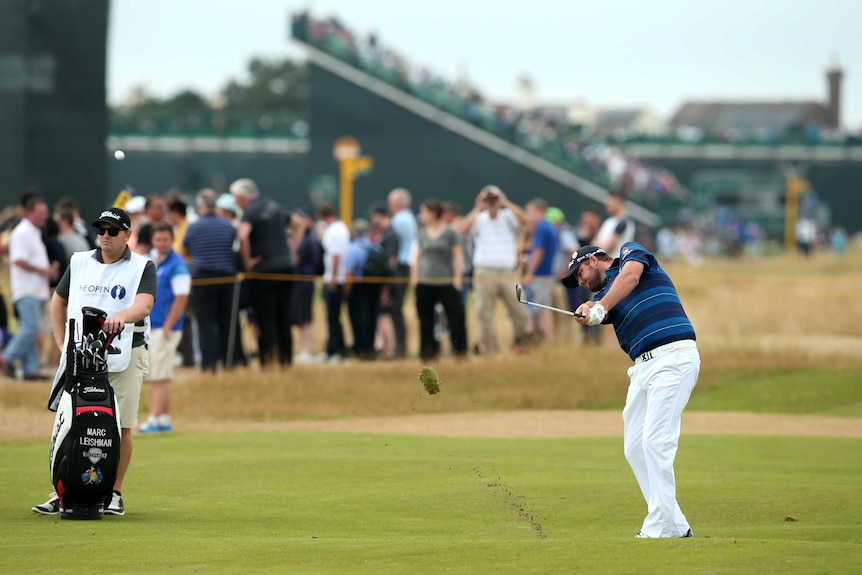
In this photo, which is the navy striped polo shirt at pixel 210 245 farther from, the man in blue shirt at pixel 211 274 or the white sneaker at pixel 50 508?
the white sneaker at pixel 50 508

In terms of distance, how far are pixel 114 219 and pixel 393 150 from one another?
139 feet

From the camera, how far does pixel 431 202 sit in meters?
19.5

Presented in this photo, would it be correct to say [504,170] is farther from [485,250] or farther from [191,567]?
[191,567]

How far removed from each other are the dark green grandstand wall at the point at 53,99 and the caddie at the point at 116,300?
13081mm

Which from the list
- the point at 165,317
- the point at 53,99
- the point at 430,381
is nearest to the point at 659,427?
the point at 430,381

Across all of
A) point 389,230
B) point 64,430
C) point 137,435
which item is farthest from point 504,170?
point 64,430

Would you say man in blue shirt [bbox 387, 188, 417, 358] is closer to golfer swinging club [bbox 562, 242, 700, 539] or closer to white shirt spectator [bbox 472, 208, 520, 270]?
white shirt spectator [bbox 472, 208, 520, 270]

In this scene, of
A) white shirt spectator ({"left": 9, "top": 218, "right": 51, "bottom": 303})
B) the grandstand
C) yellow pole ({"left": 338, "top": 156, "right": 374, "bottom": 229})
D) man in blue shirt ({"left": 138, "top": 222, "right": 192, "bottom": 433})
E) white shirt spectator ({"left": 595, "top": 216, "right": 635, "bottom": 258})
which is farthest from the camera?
the grandstand

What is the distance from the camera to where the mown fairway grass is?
793 centimetres

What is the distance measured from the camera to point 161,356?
14555mm

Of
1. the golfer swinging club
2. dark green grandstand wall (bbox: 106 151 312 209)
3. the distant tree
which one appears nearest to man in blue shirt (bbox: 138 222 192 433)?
the golfer swinging club

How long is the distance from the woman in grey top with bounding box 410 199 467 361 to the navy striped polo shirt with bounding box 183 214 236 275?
254 centimetres

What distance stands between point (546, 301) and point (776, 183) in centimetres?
5341

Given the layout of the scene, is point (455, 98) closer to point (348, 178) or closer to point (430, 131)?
point (430, 131)
